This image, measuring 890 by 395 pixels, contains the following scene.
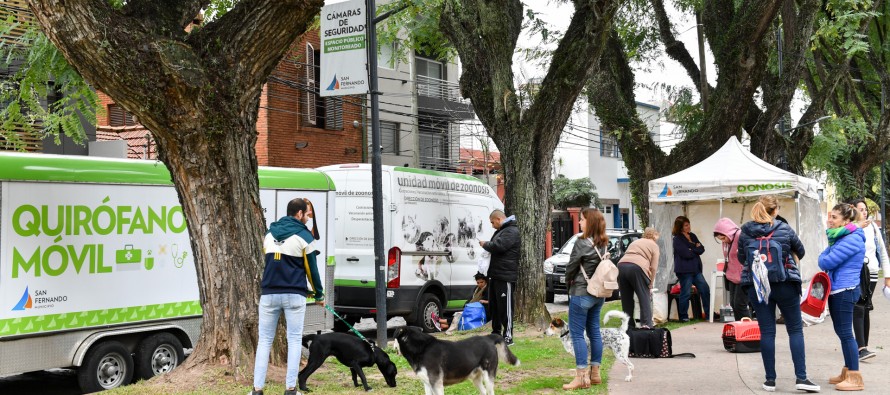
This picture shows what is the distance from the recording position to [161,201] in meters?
9.93

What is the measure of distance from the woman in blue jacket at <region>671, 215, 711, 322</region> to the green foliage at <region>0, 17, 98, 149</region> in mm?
8816

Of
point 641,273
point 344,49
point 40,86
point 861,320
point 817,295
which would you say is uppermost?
point 344,49

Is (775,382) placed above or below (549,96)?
below

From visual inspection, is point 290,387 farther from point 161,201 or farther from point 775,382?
point 775,382

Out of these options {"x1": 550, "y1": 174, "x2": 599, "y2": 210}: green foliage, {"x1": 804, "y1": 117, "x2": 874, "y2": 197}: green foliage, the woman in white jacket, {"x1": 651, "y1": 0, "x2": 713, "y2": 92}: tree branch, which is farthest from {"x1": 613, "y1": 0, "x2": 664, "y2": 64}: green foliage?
{"x1": 550, "y1": 174, "x2": 599, "y2": 210}: green foliage

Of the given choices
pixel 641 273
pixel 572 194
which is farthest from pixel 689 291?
pixel 572 194

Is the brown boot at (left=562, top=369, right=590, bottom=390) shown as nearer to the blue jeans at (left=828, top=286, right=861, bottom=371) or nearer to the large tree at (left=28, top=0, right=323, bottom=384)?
the blue jeans at (left=828, top=286, right=861, bottom=371)

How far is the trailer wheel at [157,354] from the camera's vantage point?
9.64m

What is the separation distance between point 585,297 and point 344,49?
191 inches

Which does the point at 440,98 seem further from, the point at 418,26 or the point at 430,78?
the point at 418,26

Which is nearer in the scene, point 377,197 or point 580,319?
point 580,319

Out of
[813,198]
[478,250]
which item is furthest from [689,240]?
[478,250]

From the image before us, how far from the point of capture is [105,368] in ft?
30.5

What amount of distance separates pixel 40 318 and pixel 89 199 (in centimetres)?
125
